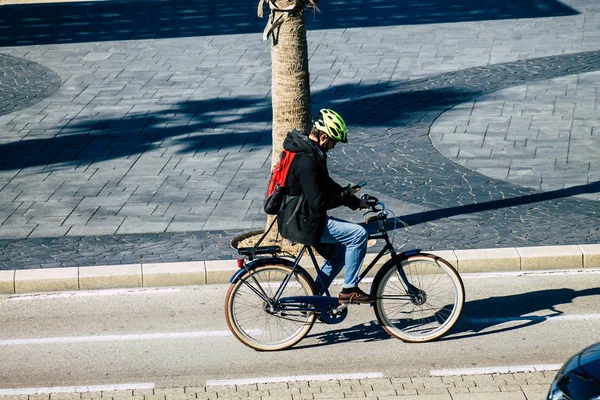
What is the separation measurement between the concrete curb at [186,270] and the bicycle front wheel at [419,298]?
4.30 feet

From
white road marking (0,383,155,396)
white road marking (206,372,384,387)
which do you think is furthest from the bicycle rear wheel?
white road marking (0,383,155,396)

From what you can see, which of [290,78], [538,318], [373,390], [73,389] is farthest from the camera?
[290,78]

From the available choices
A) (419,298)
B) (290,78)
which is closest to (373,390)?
(419,298)

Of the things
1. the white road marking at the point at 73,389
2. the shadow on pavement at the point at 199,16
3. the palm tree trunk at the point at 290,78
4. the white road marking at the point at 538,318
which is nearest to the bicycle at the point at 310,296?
the white road marking at the point at 538,318

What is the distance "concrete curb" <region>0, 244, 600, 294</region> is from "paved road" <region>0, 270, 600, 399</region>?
113 mm

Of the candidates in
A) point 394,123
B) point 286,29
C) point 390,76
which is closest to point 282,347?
point 286,29

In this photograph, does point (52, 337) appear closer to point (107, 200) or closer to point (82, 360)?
point (82, 360)

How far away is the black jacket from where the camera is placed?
7.44m

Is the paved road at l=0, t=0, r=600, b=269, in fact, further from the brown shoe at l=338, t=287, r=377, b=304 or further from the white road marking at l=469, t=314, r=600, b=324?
the brown shoe at l=338, t=287, r=377, b=304

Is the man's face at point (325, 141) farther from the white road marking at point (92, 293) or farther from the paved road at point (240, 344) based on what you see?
the white road marking at point (92, 293)

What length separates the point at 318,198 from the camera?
7.43 m

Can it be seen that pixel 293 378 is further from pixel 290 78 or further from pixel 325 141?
pixel 290 78

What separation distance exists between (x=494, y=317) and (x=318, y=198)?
6.47 ft

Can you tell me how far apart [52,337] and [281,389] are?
7.05 feet
